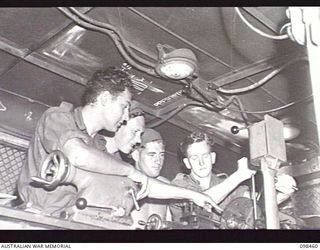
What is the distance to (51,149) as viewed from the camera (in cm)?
151

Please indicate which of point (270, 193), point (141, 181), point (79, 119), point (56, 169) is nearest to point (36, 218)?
point (56, 169)

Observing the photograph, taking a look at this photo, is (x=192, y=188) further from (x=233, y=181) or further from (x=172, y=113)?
(x=172, y=113)

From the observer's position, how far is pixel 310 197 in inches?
96.5

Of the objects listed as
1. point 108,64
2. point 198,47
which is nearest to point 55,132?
point 108,64

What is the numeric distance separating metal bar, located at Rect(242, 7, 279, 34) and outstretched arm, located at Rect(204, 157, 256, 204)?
59 centimetres

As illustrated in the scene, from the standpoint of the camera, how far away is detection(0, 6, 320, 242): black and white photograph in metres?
1.37

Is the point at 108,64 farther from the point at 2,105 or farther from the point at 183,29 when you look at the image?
the point at 2,105

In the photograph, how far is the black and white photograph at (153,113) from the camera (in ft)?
4.49

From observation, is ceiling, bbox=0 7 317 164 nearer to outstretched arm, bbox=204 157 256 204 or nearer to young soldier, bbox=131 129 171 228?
young soldier, bbox=131 129 171 228

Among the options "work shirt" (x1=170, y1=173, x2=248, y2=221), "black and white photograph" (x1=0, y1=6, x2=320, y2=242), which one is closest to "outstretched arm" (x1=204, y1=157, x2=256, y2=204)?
"black and white photograph" (x1=0, y1=6, x2=320, y2=242)

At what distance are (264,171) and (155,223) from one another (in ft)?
1.33

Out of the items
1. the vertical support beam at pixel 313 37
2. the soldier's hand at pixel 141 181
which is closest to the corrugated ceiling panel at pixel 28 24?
the soldier's hand at pixel 141 181

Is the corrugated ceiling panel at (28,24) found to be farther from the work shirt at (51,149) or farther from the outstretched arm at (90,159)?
the outstretched arm at (90,159)

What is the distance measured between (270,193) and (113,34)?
97 centimetres
